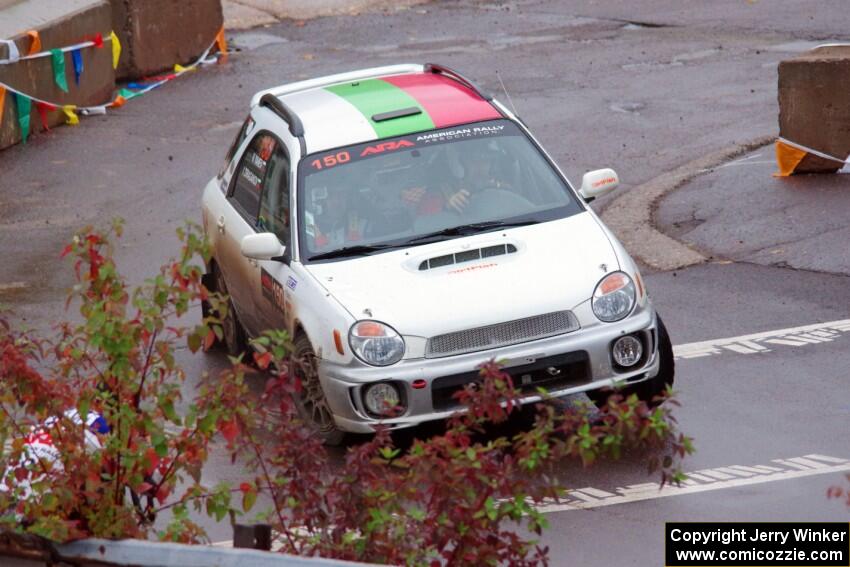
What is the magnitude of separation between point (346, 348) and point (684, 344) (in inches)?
117

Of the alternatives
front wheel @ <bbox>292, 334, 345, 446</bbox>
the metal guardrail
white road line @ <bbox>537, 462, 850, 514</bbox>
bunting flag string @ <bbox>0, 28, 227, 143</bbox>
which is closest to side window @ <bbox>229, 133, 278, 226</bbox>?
front wheel @ <bbox>292, 334, 345, 446</bbox>

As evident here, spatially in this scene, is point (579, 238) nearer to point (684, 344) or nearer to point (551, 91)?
point (684, 344)

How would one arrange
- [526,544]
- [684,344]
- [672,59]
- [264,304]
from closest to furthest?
[526,544]
[264,304]
[684,344]
[672,59]

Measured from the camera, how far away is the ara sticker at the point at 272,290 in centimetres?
912

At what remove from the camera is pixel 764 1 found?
23.1m

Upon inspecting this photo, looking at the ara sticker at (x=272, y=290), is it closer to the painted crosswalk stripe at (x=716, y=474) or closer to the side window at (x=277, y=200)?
the side window at (x=277, y=200)

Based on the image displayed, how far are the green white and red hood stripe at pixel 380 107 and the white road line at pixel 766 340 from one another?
6.54 feet

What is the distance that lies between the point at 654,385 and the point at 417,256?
149cm

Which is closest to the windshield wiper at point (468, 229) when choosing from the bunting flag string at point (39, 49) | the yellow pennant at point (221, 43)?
the bunting flag string at point (39, 49)

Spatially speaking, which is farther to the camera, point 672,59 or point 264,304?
point 672,59

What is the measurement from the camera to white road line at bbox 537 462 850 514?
7688 millimetres

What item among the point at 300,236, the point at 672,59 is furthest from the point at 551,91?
the point at 300,236

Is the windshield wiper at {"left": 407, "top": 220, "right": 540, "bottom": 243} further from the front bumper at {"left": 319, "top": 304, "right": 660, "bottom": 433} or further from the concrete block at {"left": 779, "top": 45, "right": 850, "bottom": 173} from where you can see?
the concrete block at {"left": 779, "top": 45, "right": 850, "bottom": 173}

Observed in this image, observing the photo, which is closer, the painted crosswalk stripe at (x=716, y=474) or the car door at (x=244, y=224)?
the painted crosswalk stripe at (x=716, y=474)
